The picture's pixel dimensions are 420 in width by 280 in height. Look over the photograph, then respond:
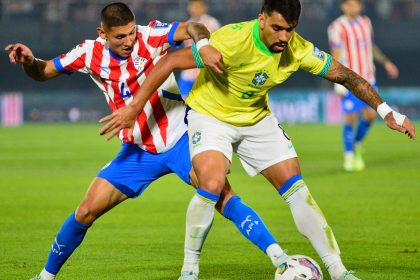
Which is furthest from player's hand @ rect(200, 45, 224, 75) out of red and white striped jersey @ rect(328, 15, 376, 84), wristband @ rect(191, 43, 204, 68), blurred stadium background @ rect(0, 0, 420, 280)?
red and white striped jersey @ rect(328, 15, 376, 84)

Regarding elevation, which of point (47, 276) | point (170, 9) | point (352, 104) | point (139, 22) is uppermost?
point (47, 276)

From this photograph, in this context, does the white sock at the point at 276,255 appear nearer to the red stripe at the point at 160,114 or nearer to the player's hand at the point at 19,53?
the red stripe at the point at 160,114

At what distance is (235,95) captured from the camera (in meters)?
6.65

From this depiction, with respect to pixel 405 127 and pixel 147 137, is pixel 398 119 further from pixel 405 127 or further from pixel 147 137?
pixel 147 137

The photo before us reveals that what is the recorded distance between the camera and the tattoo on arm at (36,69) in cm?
696

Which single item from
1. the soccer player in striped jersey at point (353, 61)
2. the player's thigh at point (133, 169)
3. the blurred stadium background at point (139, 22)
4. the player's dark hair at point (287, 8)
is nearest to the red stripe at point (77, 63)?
the player's thigh at point (133, 169)

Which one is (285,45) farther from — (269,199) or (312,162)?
(312,162)

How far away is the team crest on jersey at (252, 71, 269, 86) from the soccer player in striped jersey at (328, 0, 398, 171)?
827 cm

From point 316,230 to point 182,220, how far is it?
3928mm

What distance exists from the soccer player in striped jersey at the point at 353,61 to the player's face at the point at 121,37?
321 inches

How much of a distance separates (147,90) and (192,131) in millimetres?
484

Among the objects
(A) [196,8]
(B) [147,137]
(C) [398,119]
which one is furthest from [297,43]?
(A) [196,8]

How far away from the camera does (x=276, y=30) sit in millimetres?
6223

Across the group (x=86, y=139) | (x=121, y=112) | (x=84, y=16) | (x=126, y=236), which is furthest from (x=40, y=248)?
(x=84, y=16)
